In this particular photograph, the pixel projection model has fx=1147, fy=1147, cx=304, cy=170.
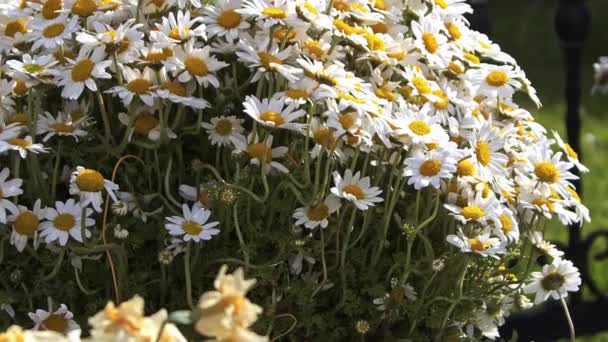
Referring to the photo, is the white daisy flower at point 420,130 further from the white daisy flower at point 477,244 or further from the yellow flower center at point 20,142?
the yellow flower center at point 20,142

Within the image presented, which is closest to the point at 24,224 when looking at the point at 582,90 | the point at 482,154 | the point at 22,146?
the point at 22,146

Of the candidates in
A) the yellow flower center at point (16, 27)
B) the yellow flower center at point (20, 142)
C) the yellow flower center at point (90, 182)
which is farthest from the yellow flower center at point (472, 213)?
the yellow flower center at point (16, 27)

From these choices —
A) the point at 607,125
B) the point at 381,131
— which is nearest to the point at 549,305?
the point at 381,131

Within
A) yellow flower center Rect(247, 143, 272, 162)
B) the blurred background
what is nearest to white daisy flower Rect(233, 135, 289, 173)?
yellow flower center Rect(247, 143, 272, 162)

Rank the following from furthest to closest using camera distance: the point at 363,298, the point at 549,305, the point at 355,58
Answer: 1. the point at 549,305
2. the point at 355,58
3. the point at 363,298

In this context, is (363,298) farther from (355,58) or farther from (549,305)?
(549,305)

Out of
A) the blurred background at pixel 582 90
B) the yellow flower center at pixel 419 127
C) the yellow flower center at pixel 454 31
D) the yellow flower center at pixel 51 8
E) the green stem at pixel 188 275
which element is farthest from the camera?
the blurred background at pixel 582 90
